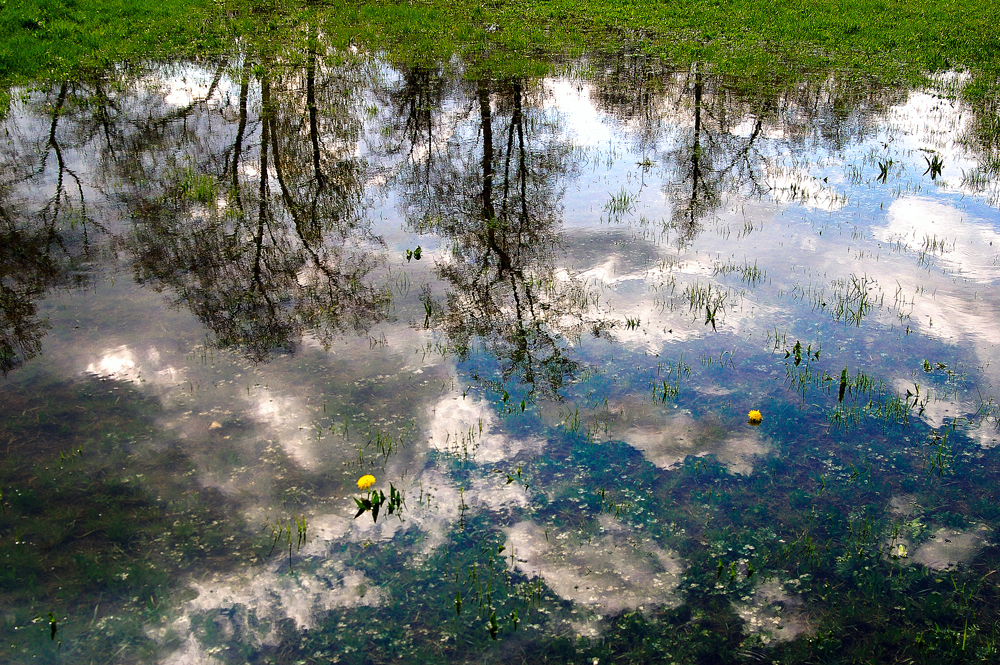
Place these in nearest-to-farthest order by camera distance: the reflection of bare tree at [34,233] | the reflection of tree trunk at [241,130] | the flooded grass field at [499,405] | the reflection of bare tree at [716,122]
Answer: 1. the flooded grass field at [499,405]
2. the reflection of bare tree at [34,233]
3. the reflection of tree trunk at [241,130]
4. the reflection of bare tree at [716,122]

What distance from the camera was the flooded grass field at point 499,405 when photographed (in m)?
4.62

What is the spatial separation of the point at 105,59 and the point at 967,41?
23607 millimetres

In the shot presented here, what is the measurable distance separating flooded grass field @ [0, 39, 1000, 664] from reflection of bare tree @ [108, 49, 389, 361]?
6 cm

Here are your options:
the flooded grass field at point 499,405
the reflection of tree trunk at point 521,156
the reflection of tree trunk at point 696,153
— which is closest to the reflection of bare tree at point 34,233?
the flooded grass field at point 499,405

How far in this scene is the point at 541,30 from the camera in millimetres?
24797

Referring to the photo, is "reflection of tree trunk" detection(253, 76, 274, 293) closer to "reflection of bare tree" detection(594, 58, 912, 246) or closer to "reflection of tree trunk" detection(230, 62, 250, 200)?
"reflection of tree trunk" detection(230, 62, 250, 200)

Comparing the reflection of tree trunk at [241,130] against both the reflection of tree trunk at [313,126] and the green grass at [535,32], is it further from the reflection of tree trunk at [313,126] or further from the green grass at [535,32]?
the green grass at [535,32]

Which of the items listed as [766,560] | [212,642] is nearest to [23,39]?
[212,642]

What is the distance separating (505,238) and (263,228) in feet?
11.0

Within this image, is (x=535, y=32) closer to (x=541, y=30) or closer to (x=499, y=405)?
(x=541, y=30)

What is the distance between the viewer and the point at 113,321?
8.03 metres

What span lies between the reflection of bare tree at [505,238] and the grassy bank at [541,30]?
21.9 feet

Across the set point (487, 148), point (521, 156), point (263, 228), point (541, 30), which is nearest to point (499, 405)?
point (263, 228)

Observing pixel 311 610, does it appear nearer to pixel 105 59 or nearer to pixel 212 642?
pixel 212 642
